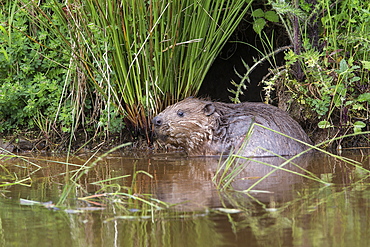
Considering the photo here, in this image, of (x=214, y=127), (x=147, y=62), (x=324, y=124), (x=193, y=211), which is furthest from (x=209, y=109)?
(x=193, y=211)

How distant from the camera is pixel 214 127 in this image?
4.63 m

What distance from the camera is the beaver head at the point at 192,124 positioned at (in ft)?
15.1

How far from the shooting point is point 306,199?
254 cm

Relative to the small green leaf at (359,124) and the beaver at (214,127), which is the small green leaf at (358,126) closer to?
the small green leaf at (359,124)

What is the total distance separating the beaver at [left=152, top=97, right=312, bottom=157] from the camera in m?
4.52

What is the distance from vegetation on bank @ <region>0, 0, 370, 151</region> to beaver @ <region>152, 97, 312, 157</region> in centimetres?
28

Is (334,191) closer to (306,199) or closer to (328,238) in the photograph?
(306,199)

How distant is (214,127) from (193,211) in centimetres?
230

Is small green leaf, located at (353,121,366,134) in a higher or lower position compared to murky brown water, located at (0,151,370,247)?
higher

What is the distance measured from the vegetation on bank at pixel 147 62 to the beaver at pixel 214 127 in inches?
10.9

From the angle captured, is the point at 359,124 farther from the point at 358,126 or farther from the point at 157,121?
the point at 157,121

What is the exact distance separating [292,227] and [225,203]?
1.59 ft

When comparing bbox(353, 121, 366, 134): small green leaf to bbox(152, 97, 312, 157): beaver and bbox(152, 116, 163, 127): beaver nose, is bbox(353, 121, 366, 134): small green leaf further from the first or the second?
bbox(152, 116, 163, 127): beaver nose

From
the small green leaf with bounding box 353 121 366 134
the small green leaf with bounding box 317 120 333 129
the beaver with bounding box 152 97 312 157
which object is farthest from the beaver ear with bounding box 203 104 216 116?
the small green leaf with bounding box 353 121 366 134
